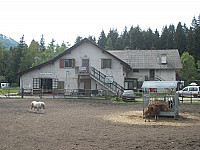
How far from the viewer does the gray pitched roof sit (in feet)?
145

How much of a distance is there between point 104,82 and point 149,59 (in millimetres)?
11991

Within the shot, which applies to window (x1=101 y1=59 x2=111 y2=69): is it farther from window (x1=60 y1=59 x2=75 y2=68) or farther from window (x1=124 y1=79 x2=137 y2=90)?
window (x1=124 y1=79 x2=137 y2=90)

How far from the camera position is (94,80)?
3869cm

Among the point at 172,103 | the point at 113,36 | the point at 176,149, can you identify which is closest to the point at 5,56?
the point at 113,36

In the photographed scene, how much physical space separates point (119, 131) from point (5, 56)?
7878 cm

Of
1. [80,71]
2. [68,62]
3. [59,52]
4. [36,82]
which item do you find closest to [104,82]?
[80,71]

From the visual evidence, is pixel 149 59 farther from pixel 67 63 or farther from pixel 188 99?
pixel 188 99

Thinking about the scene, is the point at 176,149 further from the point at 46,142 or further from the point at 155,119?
the point at 155,119

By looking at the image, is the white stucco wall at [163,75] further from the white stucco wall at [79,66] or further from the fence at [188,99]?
the fence at [188,99]

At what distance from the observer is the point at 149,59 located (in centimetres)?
4591

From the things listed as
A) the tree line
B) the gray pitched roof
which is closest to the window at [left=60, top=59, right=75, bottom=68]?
the gray pitched roof

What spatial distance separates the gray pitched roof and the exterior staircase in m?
7.62

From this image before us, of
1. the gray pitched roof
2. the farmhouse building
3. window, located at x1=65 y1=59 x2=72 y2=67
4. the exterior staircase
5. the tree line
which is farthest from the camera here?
the tree line

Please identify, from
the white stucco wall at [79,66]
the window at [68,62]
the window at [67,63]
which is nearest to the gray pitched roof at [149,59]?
the white stucco wall at [79,66]
